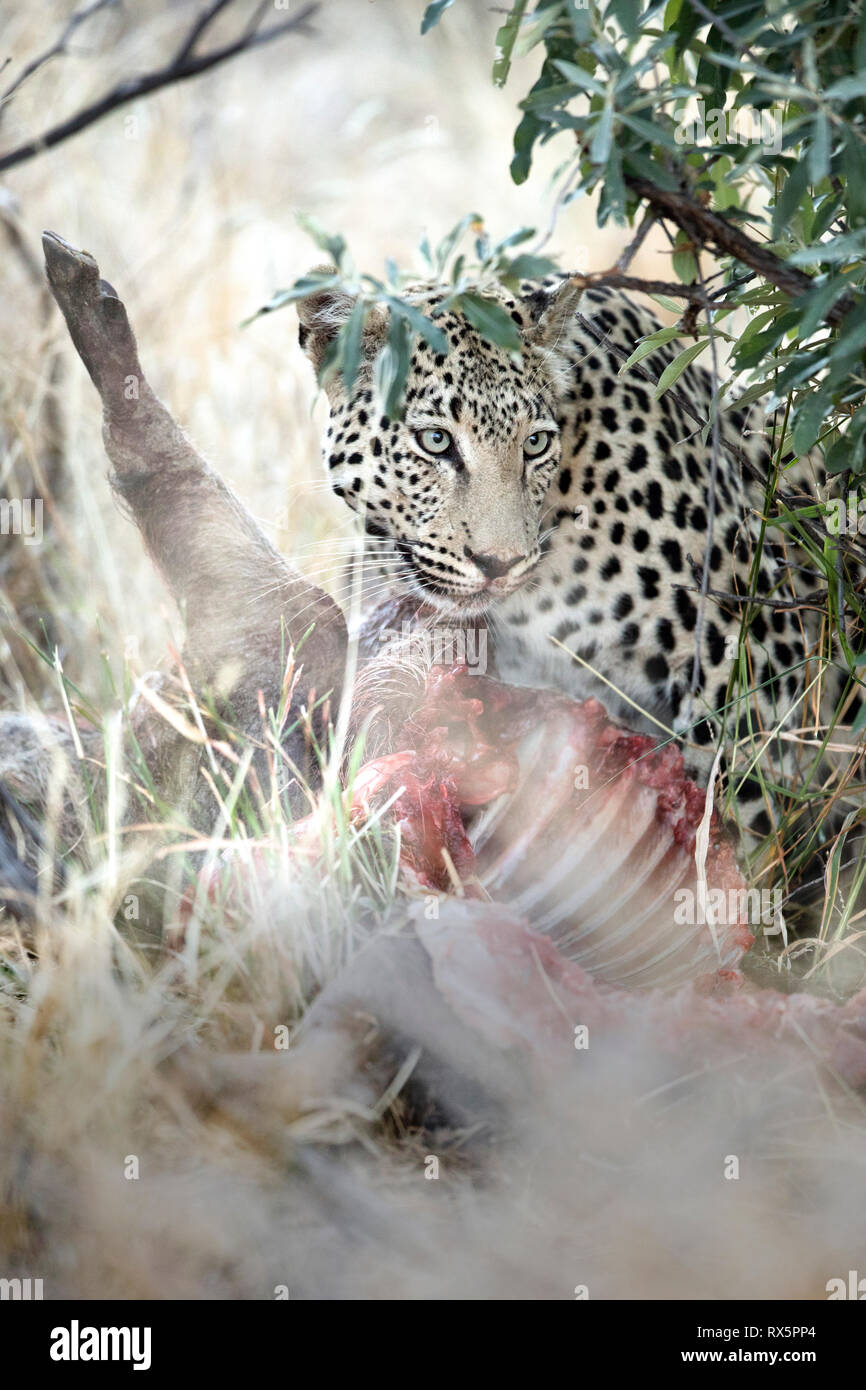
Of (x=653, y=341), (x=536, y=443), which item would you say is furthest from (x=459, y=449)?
(x=653, y=341)

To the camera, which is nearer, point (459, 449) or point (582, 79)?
point (582, 79)

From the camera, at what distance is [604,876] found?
9.14 feet

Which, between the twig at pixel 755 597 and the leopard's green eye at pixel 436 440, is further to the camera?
the leopard's green eye at pixel 436 440

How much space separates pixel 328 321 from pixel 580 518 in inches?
31.0

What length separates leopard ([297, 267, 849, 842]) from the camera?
9.91ft

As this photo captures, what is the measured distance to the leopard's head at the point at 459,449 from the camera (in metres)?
3.00

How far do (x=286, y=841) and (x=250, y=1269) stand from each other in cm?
83

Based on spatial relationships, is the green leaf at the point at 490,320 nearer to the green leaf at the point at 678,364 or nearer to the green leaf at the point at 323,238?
the green leaf at the point at 323,238

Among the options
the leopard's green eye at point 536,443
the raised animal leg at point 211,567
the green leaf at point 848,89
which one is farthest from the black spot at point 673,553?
the green leaf at point 848,89

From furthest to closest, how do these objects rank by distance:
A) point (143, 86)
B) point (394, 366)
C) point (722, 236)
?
point (143, 86)
point (722, 236)
point (394, 366)

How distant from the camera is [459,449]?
3.03 m

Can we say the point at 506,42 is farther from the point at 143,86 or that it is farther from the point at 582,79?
the point at 143,86

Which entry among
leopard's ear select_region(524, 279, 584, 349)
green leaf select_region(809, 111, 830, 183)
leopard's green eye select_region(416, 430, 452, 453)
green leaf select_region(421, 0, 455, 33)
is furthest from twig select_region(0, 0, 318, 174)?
green leaf select_region(809, 111, 830, 183)

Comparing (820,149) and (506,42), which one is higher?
(506,42)
